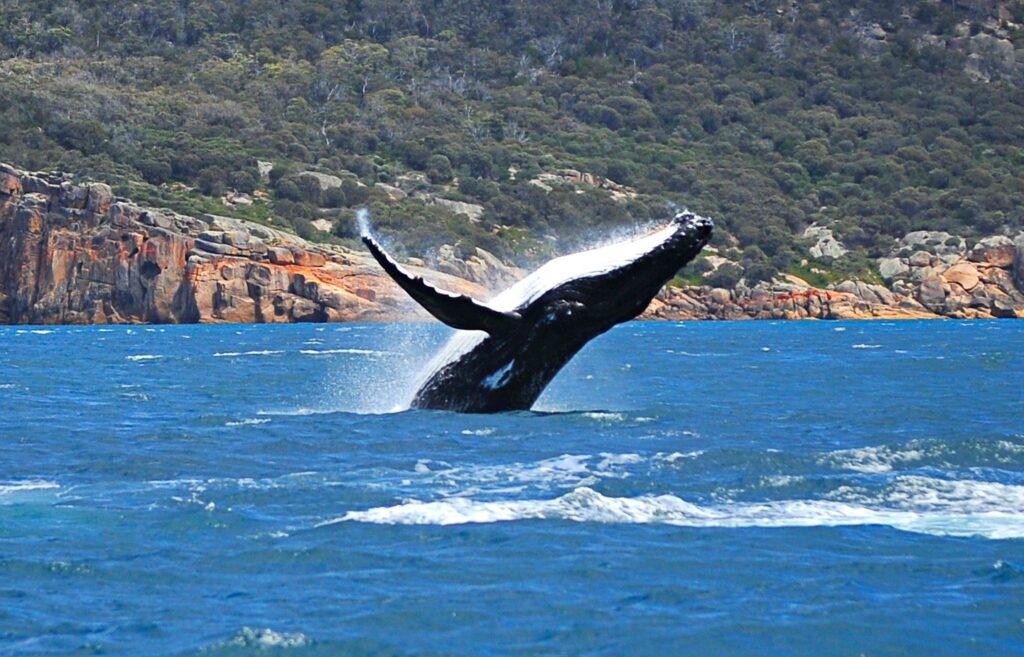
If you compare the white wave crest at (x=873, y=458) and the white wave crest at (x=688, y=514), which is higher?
the white wave crest at (x=873, y=458)

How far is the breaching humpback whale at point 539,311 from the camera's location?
16047 mm

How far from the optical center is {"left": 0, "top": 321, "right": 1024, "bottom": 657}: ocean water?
32.3 ft

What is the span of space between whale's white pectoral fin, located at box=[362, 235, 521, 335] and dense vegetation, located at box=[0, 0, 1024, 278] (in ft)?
299

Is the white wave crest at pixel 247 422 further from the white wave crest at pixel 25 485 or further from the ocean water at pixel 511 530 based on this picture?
the white wave crest at pixel 25 485

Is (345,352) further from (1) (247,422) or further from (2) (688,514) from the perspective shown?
(2) (688,514)

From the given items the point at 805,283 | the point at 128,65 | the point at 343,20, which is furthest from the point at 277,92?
the point at 805,283

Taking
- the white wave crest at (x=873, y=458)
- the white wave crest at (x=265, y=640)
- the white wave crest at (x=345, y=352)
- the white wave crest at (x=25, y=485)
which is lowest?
the white wave crest at (x=345, y=352)

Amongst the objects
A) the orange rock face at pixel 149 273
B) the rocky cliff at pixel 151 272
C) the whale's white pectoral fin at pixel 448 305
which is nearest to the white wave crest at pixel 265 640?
the whale's white pectoral fin at pixel 448 305

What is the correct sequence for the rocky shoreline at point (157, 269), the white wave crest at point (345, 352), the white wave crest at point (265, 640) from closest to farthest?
1. the white wave crest at point (265, 640)
2. the white wave crest at point (345, 352)
3. the rocky shoreline at point (157, 269)

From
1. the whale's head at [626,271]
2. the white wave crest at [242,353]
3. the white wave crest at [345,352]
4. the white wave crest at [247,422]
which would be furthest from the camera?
the white wave crest at [345,352]

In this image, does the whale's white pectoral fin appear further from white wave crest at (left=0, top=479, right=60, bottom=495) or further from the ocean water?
white wave crest at (left=0, top=479, right=60, bottom=495)

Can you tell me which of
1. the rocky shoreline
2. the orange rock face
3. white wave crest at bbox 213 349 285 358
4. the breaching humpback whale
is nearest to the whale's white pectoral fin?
the breaching humpback whale

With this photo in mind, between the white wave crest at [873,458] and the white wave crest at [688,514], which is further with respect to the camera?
the white wave crest at [873,458]

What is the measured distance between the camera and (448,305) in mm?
16266
